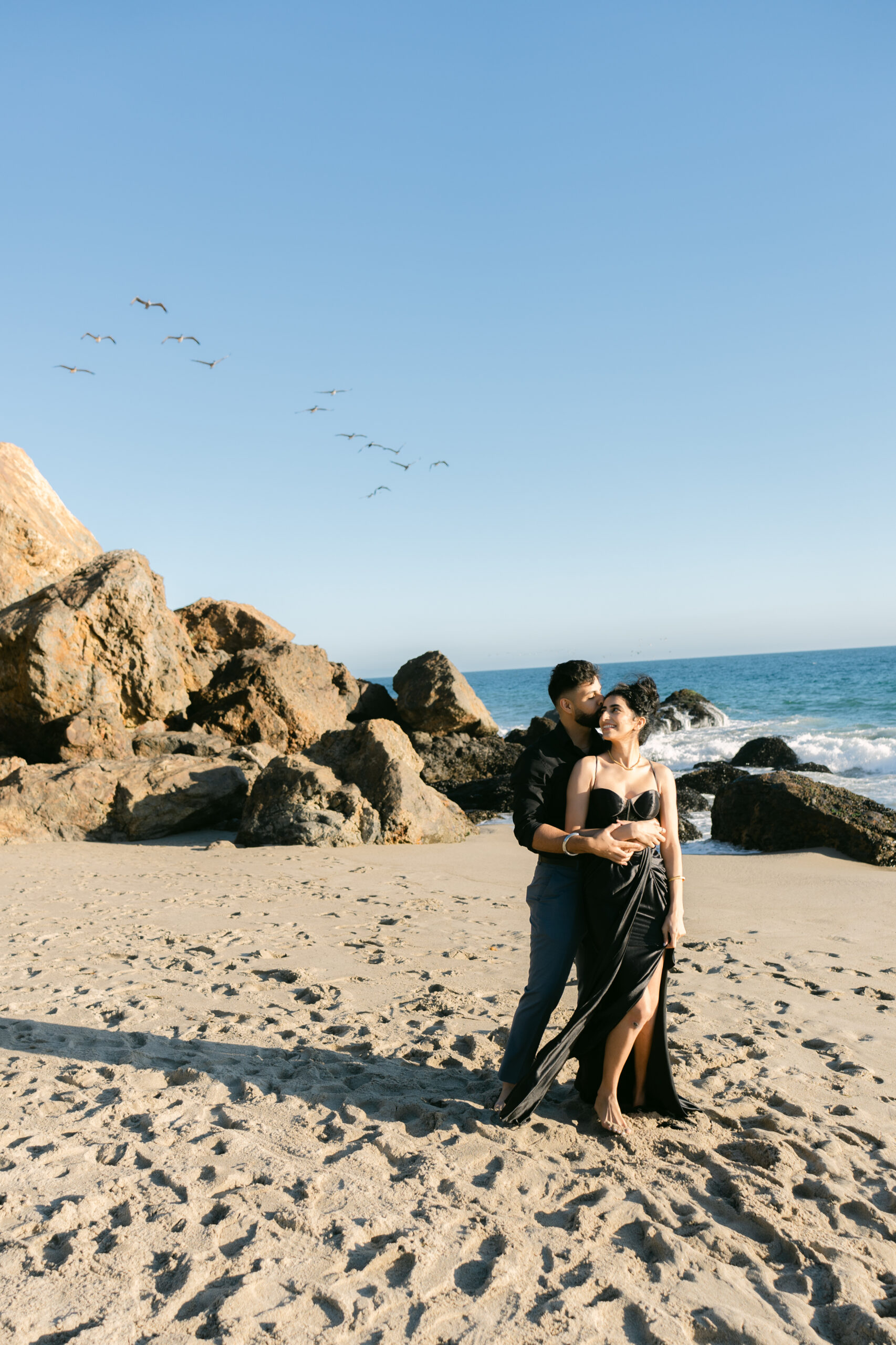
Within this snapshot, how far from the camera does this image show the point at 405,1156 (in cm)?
320

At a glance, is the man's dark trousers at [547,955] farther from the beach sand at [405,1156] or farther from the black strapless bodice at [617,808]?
the beach sand at [405,1156]

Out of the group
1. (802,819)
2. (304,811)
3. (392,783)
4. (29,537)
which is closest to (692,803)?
(802,819)

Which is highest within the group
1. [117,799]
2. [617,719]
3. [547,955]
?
[617,719]

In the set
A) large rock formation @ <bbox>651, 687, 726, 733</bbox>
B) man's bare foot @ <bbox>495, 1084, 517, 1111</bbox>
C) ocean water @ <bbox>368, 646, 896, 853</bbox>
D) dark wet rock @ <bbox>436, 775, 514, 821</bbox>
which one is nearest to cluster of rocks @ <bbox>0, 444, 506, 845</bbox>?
dark wet rock @ <bbox>436, 775, 514, 821</bbox>

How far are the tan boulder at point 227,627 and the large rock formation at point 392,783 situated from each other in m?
6.91

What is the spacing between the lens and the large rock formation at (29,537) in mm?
17297

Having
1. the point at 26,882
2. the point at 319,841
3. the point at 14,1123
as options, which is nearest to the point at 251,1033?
the point at 14,1123

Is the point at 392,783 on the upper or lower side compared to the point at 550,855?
lower

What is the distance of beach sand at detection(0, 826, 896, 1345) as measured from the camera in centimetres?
240

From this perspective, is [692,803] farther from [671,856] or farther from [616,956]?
[616,956]

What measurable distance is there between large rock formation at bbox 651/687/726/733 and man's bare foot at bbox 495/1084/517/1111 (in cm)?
2976

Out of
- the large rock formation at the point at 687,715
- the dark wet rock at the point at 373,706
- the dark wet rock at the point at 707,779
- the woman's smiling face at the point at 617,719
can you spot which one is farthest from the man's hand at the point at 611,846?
the large rock formation at the point at 687,715

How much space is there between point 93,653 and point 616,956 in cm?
1102

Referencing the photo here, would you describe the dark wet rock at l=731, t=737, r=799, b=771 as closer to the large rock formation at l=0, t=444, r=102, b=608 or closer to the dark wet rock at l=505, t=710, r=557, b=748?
the dark wet rock at l=505, t=710, r=557, b=748
